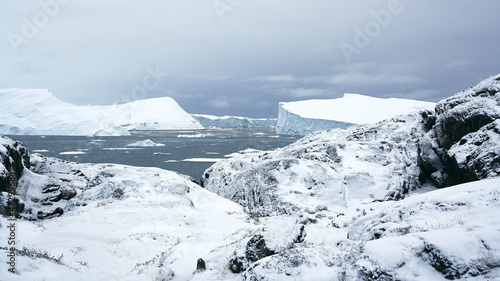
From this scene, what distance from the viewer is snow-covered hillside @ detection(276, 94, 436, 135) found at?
328ft

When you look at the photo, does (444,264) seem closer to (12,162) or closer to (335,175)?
(335,175)

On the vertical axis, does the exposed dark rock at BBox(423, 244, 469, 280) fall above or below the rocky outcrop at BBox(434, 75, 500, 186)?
below

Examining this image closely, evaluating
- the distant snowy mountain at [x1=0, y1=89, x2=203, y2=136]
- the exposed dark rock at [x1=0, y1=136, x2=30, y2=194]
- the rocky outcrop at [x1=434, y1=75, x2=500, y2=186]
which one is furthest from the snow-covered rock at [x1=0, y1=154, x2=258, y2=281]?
the distant snowy mountain at [x1=0, y1=89, x2=203, y2=136]

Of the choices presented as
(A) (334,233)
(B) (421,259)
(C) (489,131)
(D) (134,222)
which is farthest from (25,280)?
(C) (489,131)

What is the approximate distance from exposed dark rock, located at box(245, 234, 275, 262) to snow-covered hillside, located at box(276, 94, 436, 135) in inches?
3598

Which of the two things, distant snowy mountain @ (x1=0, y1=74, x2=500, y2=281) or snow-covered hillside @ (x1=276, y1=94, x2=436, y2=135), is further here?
snow-covered hillside @ (x1=276, y1=94, x2=436, y2=135)

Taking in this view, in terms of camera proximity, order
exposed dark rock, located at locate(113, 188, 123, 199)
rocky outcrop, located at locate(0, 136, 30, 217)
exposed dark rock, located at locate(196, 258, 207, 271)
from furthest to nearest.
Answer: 1. exposed dark rock, located at locate(113, 188, 123, 199)
2. rocky outcrop, located at locate(0, 136, 30, 217)
3. exposed dark rock, located at locate(196, 258, 207, 271)

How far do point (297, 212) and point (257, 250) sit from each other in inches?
434

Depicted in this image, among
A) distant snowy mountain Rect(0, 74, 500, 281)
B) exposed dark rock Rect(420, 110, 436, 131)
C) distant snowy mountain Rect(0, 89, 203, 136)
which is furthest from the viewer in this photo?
distant snowy mountain Rect(0, 89, 203, 136)

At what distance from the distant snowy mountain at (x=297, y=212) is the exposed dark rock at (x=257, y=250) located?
2cm

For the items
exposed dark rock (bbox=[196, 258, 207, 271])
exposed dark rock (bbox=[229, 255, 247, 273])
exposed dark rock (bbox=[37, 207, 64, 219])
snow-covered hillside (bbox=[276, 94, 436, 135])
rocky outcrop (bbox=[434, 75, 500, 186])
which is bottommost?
exposed dark rock (bbox=[37, 207, 64, 219])

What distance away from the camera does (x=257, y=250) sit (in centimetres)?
729

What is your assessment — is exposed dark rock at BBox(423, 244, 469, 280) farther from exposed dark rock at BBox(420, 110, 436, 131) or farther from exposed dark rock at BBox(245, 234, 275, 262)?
exposed dark rock at BBox(420, 110, 436, 131)

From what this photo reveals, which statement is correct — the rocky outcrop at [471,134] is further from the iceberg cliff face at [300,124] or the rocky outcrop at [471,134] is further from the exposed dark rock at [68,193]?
the iceberg cliff face at [300,124]
